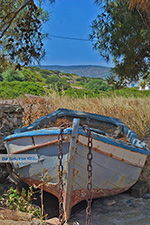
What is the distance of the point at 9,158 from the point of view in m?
3.93

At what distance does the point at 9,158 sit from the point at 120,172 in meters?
1.79

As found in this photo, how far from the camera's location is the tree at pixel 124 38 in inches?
272

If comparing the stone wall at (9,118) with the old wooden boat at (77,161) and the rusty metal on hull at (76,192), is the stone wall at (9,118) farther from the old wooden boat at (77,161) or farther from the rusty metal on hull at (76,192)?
the rusty metal on hull at (76,192)

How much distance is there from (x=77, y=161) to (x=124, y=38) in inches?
171

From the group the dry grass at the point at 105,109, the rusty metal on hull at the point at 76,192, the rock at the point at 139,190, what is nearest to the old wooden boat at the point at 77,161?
the rusty metal on hull at the point at 76,192

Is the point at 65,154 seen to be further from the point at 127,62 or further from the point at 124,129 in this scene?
the point at 127,62

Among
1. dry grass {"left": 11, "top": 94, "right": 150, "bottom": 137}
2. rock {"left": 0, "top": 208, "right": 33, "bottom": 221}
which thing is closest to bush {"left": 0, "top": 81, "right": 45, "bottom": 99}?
dry grass {"left": 11, "top": 94, "right": 150, "bottom": 137}

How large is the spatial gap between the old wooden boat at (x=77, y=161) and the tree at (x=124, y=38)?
3.24 meters

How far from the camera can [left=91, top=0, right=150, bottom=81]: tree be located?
6900 millimetres

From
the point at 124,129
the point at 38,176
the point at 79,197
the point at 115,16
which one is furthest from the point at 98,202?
the point at 115,16

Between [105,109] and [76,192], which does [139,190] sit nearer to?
[76,192]

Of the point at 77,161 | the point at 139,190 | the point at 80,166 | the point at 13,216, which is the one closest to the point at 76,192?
the point at 80,166

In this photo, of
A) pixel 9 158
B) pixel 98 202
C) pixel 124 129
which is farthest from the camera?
pixel 124 129

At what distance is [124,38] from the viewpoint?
7.19 metres
